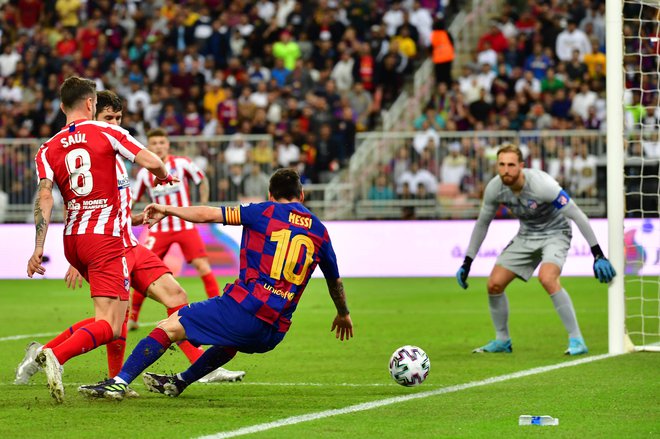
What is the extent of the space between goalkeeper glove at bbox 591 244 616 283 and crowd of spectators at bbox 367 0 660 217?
9.36m

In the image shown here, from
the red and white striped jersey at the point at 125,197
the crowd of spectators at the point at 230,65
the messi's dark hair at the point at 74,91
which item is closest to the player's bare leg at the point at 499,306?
the red and white striped jersey at the point at 125,197

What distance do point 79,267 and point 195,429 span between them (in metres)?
1.88

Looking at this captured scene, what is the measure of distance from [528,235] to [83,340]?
5.24 m

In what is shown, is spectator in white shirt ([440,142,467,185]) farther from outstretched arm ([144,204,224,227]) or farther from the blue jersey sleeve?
outstretched arm ([144,204,224,227])

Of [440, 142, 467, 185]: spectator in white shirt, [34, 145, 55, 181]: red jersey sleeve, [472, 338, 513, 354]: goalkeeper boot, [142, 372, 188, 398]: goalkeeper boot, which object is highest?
[440, 142, 467, 185]: spectator in white shirt

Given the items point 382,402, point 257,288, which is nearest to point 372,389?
point 382,402

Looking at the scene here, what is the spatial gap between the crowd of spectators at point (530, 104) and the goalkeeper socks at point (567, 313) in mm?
8993

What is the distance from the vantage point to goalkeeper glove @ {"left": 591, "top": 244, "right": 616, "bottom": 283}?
35.9ft

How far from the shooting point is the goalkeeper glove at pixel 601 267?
10.9 meters

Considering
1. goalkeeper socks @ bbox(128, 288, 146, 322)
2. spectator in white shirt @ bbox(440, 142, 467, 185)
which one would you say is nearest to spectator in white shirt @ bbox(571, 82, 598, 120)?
spectator in white shirt @ bbox(440, 142, 467, 185)

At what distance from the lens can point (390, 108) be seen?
26.3m

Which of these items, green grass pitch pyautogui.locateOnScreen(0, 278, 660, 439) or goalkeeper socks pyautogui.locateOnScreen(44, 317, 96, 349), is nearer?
green grass pitch pyautogui.locateOnScreen(0, 278, 660, 439)

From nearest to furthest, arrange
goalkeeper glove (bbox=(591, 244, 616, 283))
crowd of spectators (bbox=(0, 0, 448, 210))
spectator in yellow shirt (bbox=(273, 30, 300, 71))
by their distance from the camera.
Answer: goalkeeper glove (bbox=(591, 244, 616, 283))
crowd of spectators (bbox=(0, 0, 448, 210))
spectator in yellow shirt (bbox=(273, 30, 300, 71))

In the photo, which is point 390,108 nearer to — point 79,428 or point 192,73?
point 192,73
